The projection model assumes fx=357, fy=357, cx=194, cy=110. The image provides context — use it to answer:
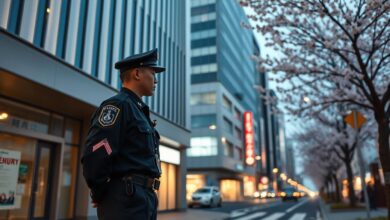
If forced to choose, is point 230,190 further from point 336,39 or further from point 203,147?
point 336,39

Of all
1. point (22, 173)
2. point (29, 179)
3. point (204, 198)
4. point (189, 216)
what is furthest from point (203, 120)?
point (22, 173)

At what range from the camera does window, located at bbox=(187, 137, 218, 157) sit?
144 ft

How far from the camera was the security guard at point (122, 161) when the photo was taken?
88.4 inches

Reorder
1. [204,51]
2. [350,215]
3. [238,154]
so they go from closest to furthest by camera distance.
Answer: [350,215] → [204,51] → [238,154]

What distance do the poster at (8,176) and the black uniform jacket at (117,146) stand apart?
8.84m

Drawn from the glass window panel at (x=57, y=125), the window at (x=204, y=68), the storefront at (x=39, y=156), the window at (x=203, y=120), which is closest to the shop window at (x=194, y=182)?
the window at (x=203, y=120)

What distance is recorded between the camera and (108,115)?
7.84 ft

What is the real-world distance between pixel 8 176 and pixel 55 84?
9.53ft

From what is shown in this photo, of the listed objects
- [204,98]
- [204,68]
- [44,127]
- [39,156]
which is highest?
[204,68]

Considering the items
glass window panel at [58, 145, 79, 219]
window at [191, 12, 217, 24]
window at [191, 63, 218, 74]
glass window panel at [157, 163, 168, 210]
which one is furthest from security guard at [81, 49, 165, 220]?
window at [191, 12, 217, 24]

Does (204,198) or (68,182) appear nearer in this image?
(68,182)

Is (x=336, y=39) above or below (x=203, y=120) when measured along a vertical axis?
below

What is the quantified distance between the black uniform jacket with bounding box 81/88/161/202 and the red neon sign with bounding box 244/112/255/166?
53249 mm

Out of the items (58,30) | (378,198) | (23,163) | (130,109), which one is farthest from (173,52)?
(130,109)
